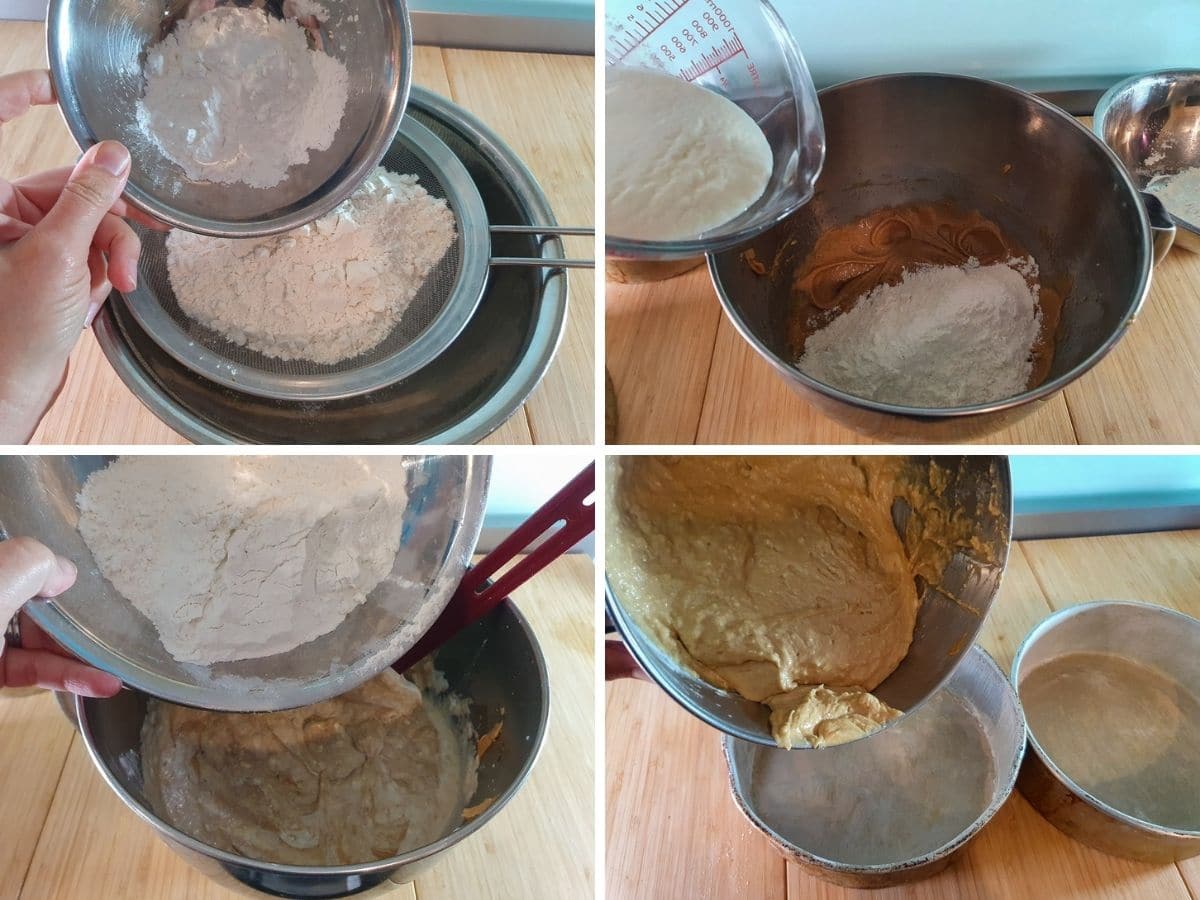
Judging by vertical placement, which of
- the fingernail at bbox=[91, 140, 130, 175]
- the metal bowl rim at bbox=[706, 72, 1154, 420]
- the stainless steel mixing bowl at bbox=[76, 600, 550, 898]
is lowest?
the stainless steel mixing bowl at bbox=[76, 600, 550, 898]

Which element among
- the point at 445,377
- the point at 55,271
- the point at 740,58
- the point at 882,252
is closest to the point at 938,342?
the point at 882,252

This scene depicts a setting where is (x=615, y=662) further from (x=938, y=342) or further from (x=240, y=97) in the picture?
(x=240, y=97)

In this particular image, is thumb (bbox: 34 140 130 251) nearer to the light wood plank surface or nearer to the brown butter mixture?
the light wood plank surface

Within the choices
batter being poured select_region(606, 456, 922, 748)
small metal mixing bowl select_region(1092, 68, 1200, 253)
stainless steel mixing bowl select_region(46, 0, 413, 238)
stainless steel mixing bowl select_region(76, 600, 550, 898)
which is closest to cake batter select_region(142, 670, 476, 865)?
stainless steel mixing bowl select_region(76, 600, 550, 898)

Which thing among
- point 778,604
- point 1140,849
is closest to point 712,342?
point 778,604

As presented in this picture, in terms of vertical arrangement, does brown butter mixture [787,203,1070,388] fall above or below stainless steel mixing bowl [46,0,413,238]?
below

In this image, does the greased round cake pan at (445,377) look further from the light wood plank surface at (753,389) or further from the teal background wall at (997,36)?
the teal background wall at (997,36)
